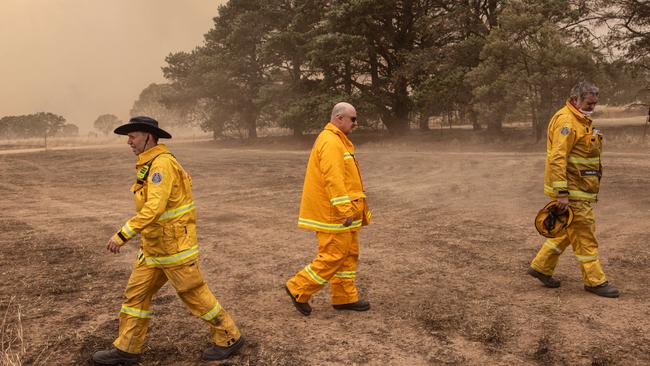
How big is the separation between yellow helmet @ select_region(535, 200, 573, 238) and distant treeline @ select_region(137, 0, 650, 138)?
17.4 metres

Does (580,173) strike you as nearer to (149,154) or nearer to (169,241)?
(169,241)

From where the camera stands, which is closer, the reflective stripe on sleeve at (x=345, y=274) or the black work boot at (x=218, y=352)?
the black work boot at (x=218, y=352)

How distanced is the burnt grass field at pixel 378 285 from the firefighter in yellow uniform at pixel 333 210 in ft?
1.34

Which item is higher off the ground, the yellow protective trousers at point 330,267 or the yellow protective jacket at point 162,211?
the yellow protective jacket at point 162,211

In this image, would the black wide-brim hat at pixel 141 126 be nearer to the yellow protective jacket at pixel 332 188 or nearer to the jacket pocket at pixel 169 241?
the jacket pocket at pixel 169 241

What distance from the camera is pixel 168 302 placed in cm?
509

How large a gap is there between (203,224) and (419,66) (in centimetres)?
1943

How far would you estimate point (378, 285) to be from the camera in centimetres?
552

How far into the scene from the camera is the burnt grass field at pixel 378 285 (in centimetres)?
389

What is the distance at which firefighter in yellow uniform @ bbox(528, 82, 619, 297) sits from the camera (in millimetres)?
4844

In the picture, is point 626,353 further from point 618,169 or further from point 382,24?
point 382,24

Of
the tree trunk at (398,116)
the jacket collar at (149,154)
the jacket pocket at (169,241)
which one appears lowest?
the jacket pocket at (169,241)

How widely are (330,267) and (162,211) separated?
164 centimetres

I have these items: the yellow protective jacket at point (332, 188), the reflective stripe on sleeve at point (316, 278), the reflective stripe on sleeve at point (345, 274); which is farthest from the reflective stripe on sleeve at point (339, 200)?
the reflective stripe on sleeve at point (345, 274)
